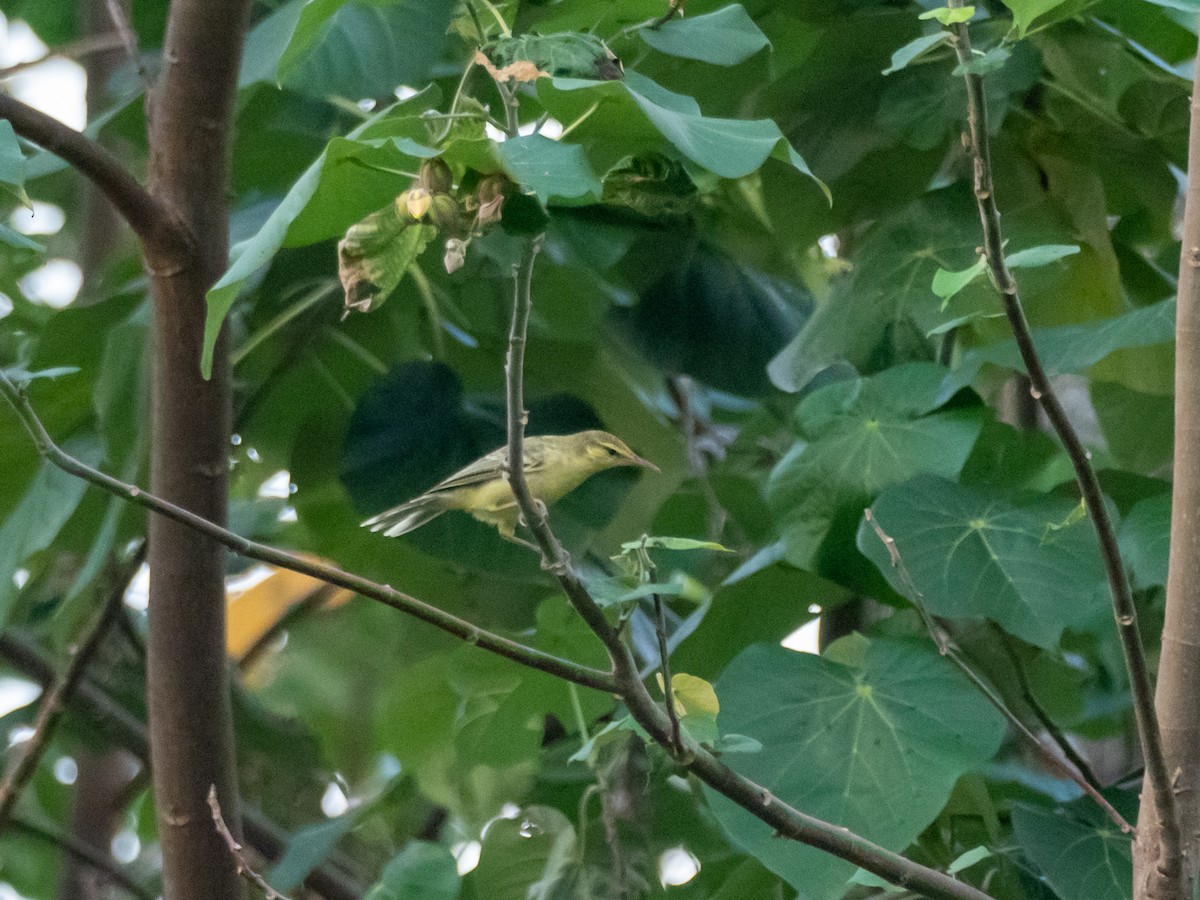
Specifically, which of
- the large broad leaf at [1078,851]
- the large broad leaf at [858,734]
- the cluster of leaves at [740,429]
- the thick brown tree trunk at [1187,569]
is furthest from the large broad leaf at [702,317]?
the thick brown tree trunk at [1187,569]

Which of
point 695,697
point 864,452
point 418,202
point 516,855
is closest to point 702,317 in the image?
point 864,452

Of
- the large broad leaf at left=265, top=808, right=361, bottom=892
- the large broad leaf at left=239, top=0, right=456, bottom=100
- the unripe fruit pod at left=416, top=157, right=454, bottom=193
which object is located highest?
the large broad leaf at left=239, top=0, right=456, bottom=100

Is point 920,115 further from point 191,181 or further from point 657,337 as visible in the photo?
point 191,181

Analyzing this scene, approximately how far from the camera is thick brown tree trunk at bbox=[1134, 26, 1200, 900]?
0.64 metres

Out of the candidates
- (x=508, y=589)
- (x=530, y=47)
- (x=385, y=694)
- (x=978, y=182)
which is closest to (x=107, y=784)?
(x=385, y=694)

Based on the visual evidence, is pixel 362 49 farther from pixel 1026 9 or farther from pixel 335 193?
pixel 1026 9

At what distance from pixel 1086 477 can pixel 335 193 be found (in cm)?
37

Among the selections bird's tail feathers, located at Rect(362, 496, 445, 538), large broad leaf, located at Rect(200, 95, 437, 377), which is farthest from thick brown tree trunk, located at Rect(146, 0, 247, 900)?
large broad leaf, located at Rect(200, 95, 437, 377)

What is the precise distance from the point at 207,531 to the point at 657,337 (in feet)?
2.42

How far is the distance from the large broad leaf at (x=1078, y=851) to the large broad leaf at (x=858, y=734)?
2.8 inches

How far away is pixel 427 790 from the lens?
1216 millimetres

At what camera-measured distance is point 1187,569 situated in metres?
0.64

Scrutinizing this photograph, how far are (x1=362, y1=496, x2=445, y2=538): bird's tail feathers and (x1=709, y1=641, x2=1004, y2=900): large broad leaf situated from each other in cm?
31

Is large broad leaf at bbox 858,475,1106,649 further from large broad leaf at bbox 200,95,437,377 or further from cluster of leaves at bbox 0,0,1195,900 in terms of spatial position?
large broad leaf at bbox 200,95,437,377
